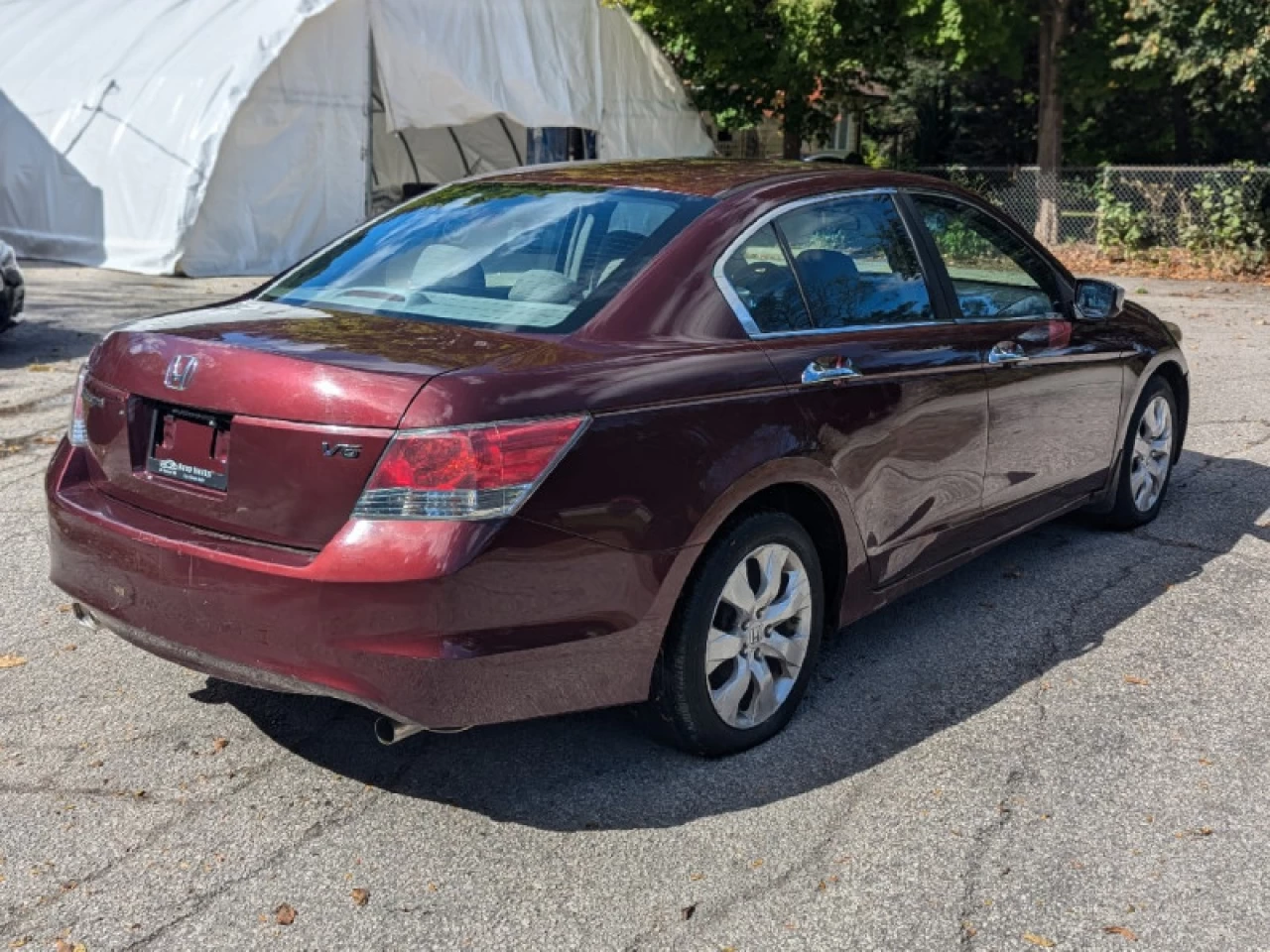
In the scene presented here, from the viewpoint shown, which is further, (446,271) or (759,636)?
(446,271)

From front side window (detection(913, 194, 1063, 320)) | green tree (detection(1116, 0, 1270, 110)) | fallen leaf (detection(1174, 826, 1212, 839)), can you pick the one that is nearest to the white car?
front side window (detection(913, 194, 1063, 320))

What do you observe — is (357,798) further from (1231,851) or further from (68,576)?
(1231,851)

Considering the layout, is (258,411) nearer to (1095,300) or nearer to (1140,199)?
(1095,300)

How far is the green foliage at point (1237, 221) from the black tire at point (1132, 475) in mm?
14466

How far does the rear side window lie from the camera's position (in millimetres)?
3987

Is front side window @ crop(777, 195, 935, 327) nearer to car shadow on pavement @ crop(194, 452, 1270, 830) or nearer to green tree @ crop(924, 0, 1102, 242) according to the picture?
car shadow on pavement @ crop(194, 452, 1270, 830)

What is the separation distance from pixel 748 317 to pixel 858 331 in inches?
20.4

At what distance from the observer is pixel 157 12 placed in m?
18.7

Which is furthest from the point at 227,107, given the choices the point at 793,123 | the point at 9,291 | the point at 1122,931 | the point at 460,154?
the point at 1122,931

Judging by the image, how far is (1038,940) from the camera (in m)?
3.12

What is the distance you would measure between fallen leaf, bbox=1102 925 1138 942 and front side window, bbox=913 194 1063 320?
238cm

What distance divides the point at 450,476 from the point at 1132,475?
414cm

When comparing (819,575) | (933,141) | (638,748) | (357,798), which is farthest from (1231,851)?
(933,141)

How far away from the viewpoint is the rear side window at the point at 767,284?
399 centimetres
